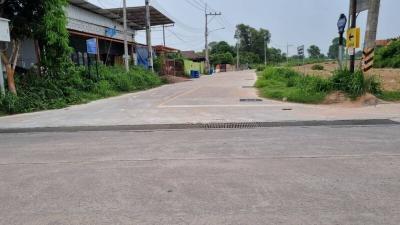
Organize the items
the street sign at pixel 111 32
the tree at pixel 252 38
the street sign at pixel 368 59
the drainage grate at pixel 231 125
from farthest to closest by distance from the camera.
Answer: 1. the tree at pixel 252 38
2. the street sign at pixel 111 32
3. the street sign at pixel 368 59
4. the drainage grate at pixel 231 125

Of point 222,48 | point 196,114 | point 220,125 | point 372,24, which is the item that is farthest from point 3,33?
point 222,48

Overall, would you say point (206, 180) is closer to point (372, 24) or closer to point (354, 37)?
point (354, 37)

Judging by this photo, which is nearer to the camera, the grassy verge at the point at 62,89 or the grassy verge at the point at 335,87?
the grassy verge at the point at 335,87

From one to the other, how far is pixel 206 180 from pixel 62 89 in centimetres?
1418

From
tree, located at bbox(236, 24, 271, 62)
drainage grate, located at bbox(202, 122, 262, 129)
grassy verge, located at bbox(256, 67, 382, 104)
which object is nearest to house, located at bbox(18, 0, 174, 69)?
grassy verge, located at bbox(256, 67, 382, 104)

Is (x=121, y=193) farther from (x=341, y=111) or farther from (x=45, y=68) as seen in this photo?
(x=45, y=68)

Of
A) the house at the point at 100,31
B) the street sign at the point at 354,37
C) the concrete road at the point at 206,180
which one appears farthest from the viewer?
the house at the point at 100,31

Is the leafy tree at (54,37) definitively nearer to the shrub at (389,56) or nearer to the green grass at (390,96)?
the green grass at (390,96)

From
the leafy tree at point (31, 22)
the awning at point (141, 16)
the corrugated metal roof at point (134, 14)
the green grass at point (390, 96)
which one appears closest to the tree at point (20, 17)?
the leafy tree at point (31, 22)

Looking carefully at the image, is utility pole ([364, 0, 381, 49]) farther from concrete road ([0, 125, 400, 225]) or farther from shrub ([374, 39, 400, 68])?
shrub ([374, 39, 400, 68])

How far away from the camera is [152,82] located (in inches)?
1192

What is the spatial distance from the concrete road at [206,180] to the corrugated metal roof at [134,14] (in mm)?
31256

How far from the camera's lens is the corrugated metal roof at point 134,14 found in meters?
38.6

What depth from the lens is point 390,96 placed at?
576 inches
